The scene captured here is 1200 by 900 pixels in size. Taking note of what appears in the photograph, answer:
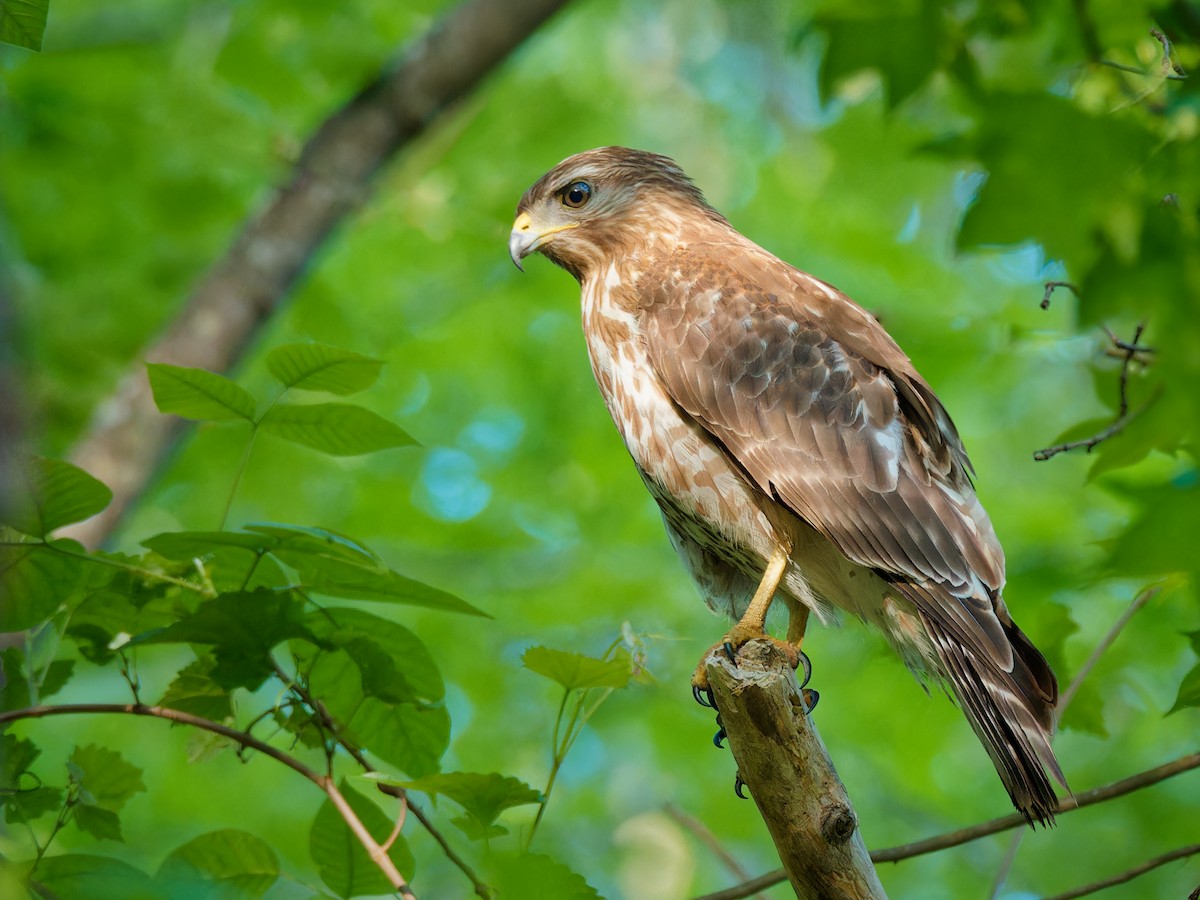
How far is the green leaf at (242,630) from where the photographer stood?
6.28ft

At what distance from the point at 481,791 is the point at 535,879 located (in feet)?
0.65

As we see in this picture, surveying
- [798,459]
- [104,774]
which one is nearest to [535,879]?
[104,774]

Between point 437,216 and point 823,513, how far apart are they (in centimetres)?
382

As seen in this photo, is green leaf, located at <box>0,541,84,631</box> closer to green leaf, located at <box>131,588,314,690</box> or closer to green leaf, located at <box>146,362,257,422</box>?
green leaf, located at <box>131,588,314,690</box>

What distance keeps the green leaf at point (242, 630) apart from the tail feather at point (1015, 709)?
1.54 meters

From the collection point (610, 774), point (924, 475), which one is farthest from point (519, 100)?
point (610, 774)

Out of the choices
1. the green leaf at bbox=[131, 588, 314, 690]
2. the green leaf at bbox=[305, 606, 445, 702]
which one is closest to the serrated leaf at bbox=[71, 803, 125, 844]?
the green leaf at bbox=[131, 588, 314, 690]

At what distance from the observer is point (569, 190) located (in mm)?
3824

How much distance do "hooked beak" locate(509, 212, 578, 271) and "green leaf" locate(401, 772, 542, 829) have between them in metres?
2.20

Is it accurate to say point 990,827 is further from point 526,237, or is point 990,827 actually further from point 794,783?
point 526,237

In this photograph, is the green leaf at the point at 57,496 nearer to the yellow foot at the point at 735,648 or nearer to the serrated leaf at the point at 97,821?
the serrated leaf at the point at 97,821

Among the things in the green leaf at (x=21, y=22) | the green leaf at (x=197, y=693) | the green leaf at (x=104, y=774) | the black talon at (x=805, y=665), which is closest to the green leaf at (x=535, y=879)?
A: the green leaf at (x=197, y=693)

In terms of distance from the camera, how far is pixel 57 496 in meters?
1.87

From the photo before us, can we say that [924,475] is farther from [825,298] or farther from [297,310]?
[297,310]
